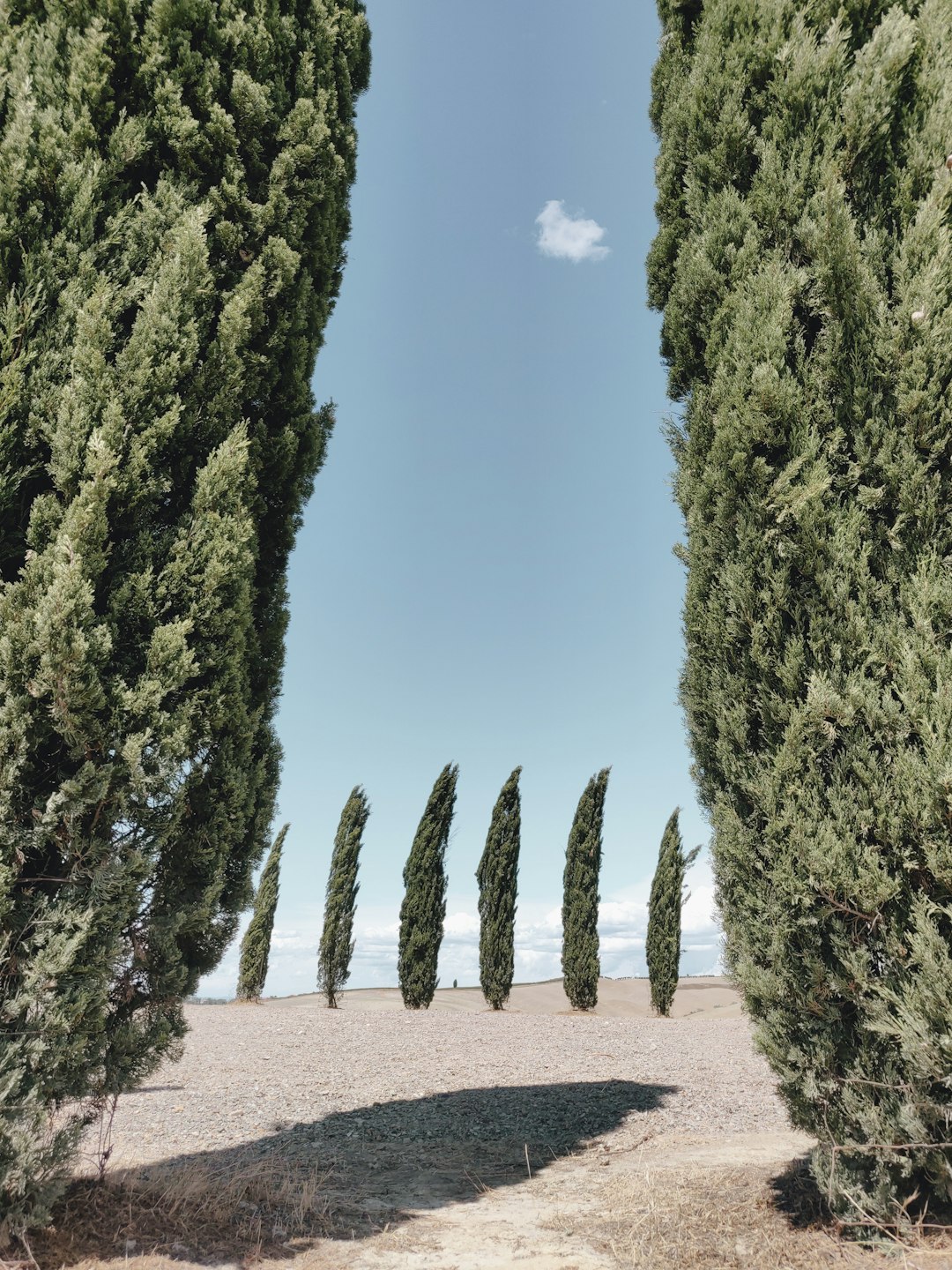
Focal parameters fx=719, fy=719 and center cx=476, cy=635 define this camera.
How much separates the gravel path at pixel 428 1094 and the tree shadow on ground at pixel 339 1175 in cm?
3

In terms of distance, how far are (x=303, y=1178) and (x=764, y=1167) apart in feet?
10.1

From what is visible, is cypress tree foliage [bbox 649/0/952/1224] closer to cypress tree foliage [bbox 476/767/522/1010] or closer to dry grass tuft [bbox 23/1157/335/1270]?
dry grass tuft [bbox 23/1157/335/1270]

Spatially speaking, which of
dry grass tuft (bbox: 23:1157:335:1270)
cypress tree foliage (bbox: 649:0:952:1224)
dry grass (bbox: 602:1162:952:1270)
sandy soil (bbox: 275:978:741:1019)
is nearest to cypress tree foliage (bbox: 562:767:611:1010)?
sandy soil (bbox: 275:978:741:1019)

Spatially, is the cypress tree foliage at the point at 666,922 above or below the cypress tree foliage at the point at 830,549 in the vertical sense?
below

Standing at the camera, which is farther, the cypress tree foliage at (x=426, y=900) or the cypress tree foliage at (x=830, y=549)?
the cypress tree foliage at (x=426, y=900)

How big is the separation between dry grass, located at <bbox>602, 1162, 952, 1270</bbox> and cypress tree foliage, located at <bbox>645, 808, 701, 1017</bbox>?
48.9ft

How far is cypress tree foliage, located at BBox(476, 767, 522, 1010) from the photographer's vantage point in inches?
710

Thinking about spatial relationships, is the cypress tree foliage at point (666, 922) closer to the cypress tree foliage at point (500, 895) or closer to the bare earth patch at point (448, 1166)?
the cypress tree foliage at point (500, 895)

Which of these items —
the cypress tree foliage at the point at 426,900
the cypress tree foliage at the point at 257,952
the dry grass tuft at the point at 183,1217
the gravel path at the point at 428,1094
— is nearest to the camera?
the dry grass tuft at the point at 183,1217

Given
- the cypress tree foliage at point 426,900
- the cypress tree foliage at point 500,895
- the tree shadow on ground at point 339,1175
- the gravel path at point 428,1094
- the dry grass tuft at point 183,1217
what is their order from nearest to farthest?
the dry grass tuft at point 183,1217 → the tree shadow on ground at point 339,1175 → the gravel path at point 428,1094 → the cypress tree foliage at point 426,900 → the cypress tree foliage at point 500,895

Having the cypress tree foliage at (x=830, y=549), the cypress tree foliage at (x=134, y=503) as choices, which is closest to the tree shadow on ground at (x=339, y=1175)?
the cypress tree foliage at (x=134, y=503)

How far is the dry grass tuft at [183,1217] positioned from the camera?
10.9 feet

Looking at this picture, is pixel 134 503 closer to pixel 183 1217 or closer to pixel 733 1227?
pixel 183 1217

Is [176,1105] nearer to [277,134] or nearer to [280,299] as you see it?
[280,299]
